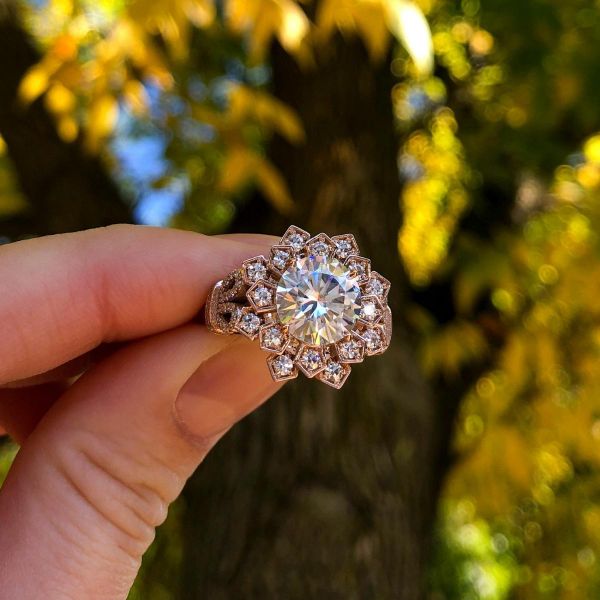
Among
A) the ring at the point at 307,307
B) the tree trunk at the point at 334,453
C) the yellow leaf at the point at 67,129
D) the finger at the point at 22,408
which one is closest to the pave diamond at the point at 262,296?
the ring at the point at 307,307

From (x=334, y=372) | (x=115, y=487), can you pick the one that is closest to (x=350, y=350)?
(x=334, y=372)

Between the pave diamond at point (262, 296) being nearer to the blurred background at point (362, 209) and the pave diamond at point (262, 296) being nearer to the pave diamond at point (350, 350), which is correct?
the pave diamond at point (350, 350)

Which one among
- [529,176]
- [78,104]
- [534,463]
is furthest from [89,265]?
[534,463]

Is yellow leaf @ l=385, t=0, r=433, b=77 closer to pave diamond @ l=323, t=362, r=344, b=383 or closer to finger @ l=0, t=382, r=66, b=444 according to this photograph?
pave diamond @ l=323, t=362, r=344, b=383

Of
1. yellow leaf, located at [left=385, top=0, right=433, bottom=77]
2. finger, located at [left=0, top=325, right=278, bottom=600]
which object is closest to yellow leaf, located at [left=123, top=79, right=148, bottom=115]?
yellow leaf, located at [left=385, top=0, right=433, bottom=77]

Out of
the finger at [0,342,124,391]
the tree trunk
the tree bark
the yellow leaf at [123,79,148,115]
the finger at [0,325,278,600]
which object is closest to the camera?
the finger at [0,325,278,600]

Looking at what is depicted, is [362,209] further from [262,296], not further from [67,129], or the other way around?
[262,296]
